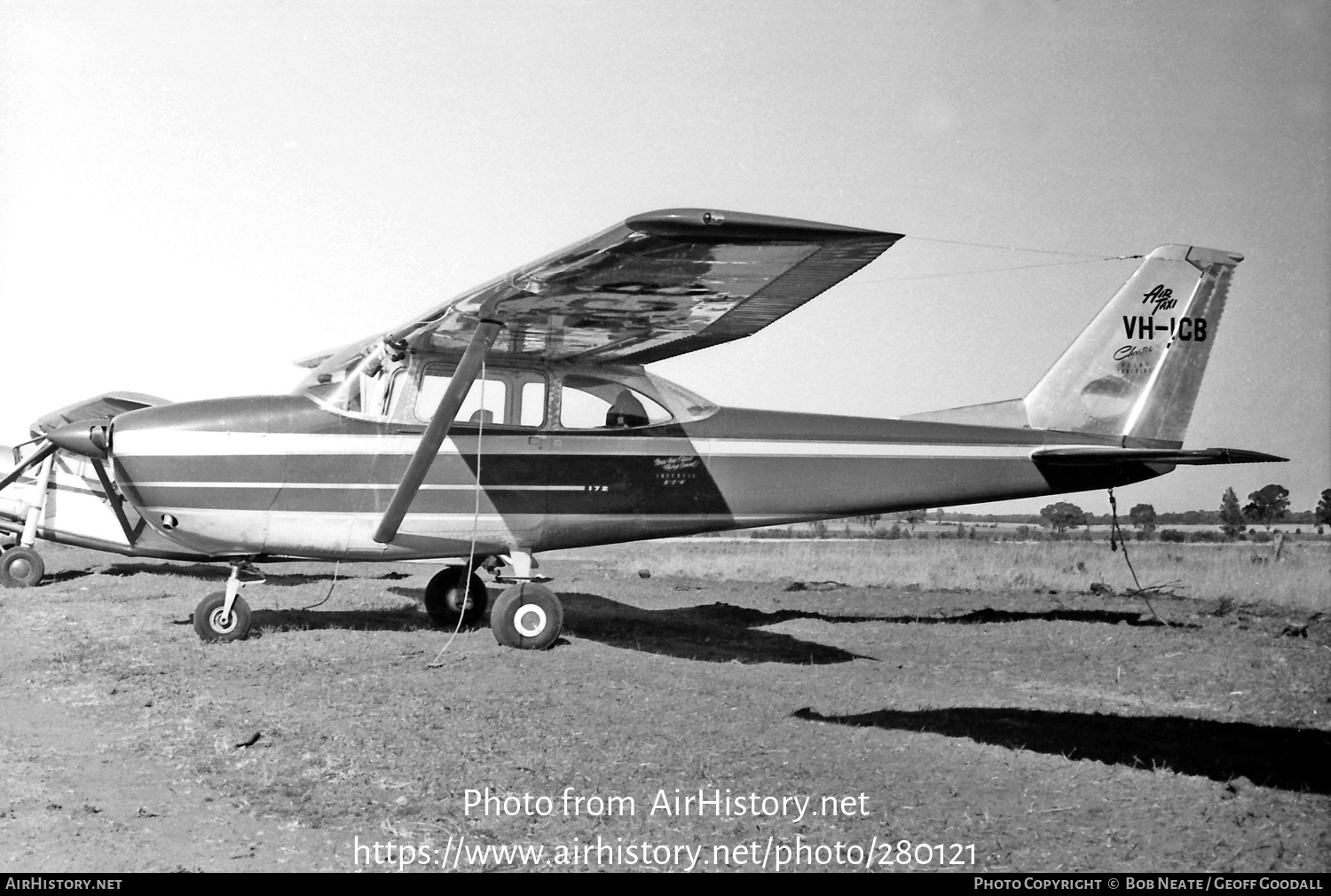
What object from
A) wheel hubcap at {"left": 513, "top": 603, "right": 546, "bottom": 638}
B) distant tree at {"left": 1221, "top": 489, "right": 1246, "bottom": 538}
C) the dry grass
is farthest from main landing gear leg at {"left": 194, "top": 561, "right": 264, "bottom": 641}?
distant tree at {"left": 1221, "top": 489, "right": 1246, "bottom": 538}

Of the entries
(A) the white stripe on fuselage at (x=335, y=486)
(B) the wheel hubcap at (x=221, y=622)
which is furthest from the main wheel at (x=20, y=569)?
(A) the white stripe on fuselage at (x=335, y=486)

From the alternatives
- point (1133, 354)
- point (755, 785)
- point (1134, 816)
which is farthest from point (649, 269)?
point (1133, 354)

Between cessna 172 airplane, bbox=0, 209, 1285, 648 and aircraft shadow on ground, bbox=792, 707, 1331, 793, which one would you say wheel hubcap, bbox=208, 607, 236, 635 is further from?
aircraft shadow on ground, bbox=792, 707, 1331, 793

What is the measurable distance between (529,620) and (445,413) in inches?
71.8

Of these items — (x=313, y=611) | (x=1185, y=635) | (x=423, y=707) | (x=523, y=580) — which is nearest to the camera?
(x=423, y=707)

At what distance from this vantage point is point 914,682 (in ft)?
23.7

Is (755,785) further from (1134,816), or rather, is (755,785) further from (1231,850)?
(1231,850)

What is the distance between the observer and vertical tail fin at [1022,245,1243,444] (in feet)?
32.5

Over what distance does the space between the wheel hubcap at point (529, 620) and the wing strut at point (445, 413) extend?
124 centimetres

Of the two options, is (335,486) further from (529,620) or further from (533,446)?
(529,620)

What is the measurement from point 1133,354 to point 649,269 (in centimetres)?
560

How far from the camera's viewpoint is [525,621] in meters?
8.30

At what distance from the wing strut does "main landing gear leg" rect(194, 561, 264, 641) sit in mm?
1698
